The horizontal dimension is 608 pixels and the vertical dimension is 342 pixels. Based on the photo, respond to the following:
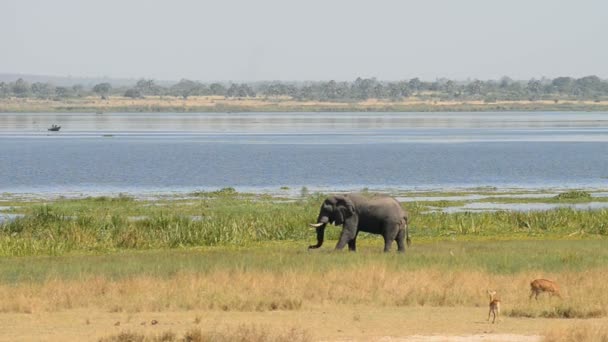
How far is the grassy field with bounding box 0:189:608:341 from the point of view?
20.3 meters

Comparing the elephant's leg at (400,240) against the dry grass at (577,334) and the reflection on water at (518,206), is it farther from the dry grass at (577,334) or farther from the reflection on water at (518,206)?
the reflection on water at (518,206)

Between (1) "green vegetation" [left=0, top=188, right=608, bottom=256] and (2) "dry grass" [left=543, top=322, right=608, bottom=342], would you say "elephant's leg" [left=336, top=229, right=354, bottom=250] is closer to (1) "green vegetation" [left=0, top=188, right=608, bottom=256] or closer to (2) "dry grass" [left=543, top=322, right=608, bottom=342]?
(1) "green vegetation" [left=0, top=188, right=608, bottom=256]

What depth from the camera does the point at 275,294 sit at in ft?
76.6

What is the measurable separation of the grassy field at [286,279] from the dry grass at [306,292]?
39mm

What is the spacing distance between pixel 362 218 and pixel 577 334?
15182 mm

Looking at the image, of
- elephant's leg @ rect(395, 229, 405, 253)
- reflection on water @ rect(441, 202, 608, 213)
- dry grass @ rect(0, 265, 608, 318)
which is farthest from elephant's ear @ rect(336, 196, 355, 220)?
reflection on water @ rect(441, 202, 608, 213)

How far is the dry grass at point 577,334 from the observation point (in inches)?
702

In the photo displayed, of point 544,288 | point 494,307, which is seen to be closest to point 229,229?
point 544,288

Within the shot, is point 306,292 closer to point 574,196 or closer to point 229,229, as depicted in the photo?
point 229,229

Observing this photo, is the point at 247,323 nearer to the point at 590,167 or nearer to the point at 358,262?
the point at 358,262

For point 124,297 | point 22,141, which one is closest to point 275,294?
point 124,297

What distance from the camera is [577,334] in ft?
59.1

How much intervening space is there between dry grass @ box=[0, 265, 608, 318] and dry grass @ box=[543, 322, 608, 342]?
2816 millimetres

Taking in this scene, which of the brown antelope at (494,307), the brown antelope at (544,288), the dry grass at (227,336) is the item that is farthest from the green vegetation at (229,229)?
the brown antelope at (494,307)
